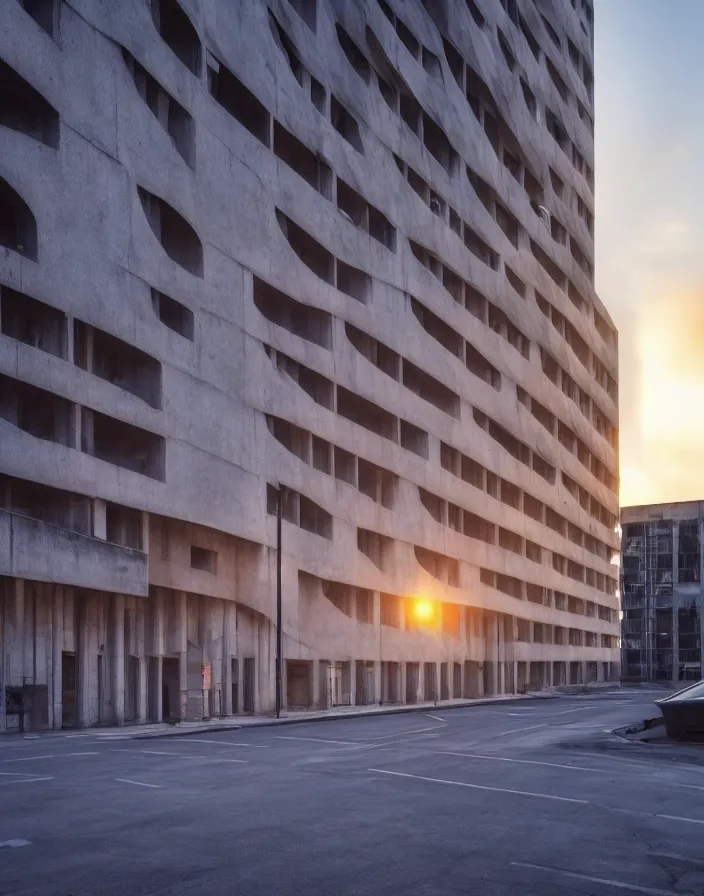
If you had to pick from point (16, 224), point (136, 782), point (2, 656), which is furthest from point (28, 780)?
point (16, 224)

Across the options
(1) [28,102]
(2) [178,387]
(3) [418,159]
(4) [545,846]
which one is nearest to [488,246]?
(3) [418,159]

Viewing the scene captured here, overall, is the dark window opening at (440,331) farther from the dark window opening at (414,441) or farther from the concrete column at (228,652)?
the concrete column at (228,652)

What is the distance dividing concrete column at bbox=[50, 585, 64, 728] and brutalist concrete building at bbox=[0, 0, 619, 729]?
0.35 ft

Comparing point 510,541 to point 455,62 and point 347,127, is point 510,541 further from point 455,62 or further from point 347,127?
point 347,127

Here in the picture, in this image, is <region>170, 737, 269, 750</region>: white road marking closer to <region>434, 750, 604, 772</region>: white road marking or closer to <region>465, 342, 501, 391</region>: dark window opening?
<region>434, 750, 604, 772</region>: white road marking

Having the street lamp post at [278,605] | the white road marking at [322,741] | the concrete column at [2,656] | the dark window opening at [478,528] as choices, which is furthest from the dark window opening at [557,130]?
the white road marking at [322,741]

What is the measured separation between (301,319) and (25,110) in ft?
64.1

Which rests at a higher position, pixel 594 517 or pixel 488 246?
pixel 488 246

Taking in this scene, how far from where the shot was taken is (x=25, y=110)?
37.2m

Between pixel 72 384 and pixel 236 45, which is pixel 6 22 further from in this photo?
pixel 236 45

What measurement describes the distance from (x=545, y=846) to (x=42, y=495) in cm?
2767

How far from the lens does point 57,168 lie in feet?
118

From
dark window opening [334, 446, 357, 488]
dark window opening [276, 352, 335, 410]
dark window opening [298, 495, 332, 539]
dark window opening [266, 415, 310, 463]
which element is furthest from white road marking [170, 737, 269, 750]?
dark window opening [334, 446, 357, 488]

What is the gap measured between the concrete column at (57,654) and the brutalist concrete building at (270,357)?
11cm
